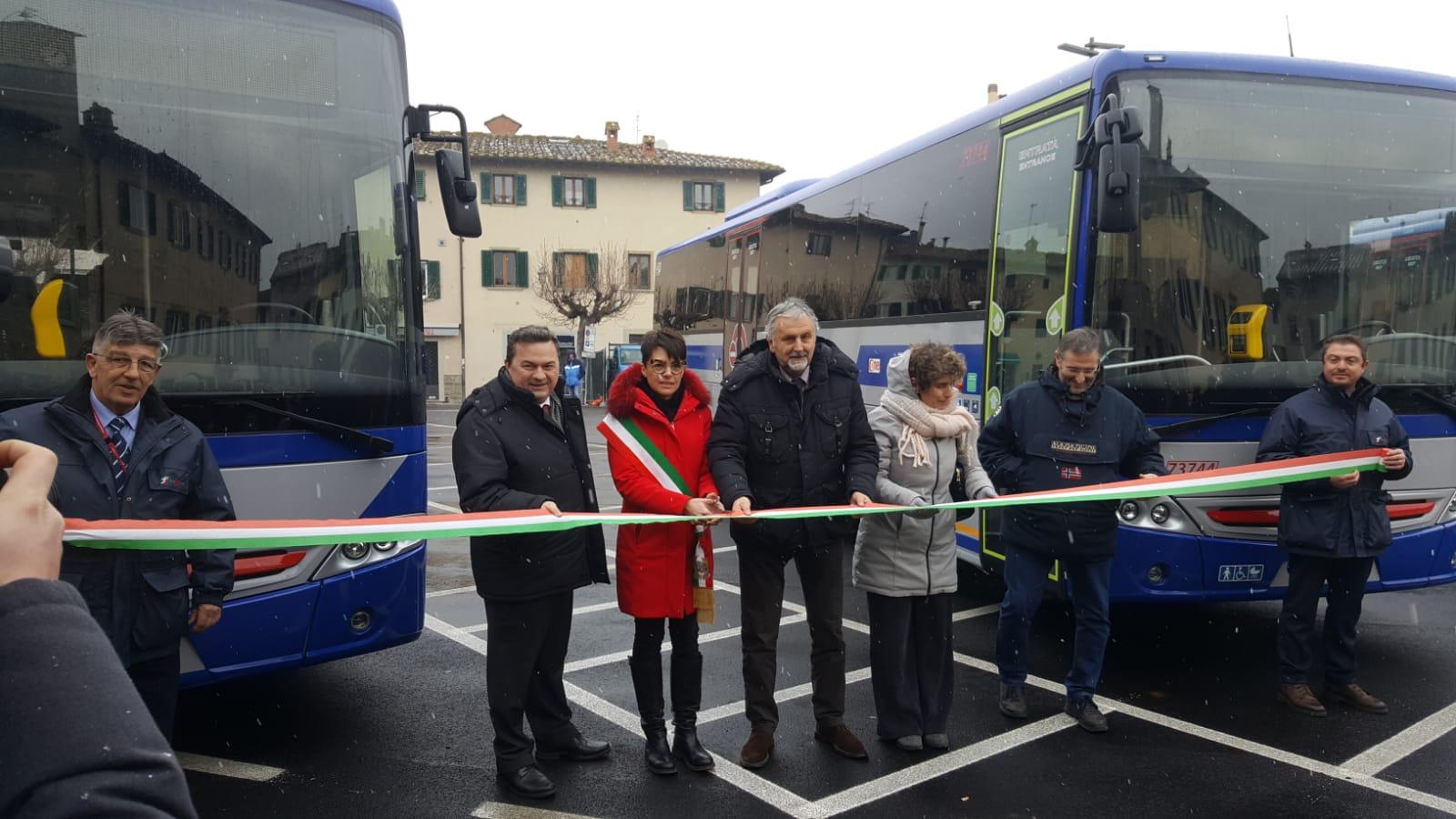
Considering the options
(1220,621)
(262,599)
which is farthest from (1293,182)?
(262,599)

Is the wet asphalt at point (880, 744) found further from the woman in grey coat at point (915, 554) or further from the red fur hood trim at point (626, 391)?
the red fur hood trim at point (626, 391)

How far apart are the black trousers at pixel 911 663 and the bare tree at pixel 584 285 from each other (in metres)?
34.1

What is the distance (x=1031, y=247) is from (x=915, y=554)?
275 centimetres

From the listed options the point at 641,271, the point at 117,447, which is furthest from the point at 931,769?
the point at 641,271

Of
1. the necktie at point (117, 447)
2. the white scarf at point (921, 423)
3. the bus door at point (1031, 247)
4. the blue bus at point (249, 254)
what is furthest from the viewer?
the bus door at point (1031, 247)

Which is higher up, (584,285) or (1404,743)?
(584,285)

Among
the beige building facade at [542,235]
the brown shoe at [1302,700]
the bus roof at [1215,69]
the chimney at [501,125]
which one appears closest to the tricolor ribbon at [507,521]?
the brown shoe at [1302,700]

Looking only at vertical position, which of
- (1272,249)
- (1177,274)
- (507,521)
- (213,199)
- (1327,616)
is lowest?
(1327,616)

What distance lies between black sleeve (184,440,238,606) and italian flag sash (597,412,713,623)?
5.00 feet

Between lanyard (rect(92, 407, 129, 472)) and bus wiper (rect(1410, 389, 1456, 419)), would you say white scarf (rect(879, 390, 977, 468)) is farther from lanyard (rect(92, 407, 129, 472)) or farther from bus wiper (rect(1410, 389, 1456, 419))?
lanyard (rect(92, 407, 129, 472))

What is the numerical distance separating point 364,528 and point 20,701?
285 centimetres

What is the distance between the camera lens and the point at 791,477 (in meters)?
4.86

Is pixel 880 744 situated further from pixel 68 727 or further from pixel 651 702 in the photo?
pixel 68 727

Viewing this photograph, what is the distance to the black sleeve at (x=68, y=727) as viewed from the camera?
1009mm
